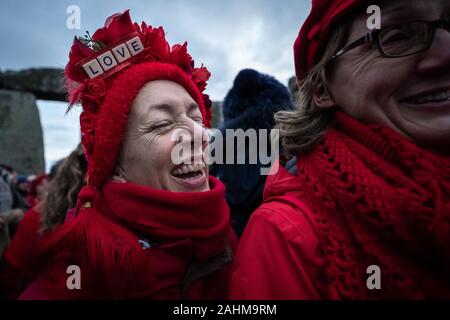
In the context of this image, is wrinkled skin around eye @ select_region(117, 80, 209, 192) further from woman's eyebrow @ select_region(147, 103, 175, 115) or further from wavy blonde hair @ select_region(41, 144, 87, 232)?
wavy blonde hair @ select_region(41, 144, 87, 232)

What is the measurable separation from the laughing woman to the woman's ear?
41cm

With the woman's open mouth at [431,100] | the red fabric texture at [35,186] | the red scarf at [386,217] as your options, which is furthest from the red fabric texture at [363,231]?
the red fabric texture at [35,186]

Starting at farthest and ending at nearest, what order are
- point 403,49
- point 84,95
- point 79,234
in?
point 84,95 → point 79,234 → point 403,49

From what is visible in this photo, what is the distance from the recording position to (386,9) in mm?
898

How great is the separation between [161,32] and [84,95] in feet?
1.27

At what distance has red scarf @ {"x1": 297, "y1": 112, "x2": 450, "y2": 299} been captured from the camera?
76 centimetres

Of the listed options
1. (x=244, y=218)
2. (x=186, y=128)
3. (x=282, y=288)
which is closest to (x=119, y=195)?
(x=186, y=128)

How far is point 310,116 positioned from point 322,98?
0.08m

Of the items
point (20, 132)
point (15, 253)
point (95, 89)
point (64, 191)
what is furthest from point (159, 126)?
point (20, 132)

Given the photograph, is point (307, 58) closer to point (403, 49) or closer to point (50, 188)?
point (403, 49)

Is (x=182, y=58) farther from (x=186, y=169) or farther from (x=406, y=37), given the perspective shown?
(x=406, y=37)

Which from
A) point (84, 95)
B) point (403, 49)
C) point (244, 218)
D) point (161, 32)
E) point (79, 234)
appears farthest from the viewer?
point (244, 218)

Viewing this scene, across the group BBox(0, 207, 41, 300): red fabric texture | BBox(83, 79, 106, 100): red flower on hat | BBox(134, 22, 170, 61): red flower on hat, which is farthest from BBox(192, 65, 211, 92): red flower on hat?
BBox(0, 207, 41, 300): red fabric texture

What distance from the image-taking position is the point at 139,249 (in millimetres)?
1037
